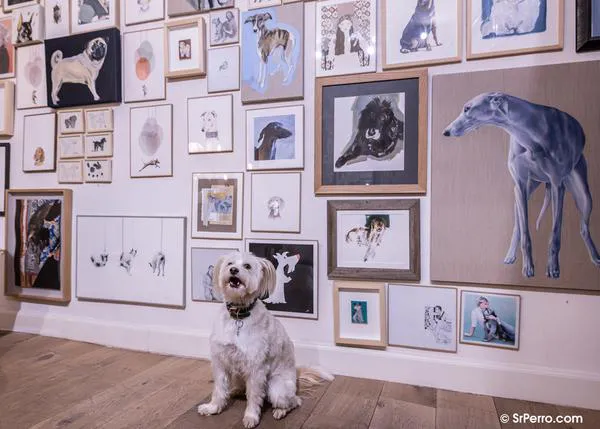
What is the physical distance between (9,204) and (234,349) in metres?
2.26

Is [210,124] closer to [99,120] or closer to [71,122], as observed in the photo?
[99,120]

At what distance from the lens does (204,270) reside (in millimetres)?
2230

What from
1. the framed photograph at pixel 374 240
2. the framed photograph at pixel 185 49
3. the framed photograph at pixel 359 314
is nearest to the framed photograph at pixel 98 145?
the framed photograph at pixel 185 49

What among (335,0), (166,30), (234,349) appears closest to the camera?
(234,349)

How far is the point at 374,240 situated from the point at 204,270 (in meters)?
1.02

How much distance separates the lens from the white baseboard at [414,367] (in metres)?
1.69

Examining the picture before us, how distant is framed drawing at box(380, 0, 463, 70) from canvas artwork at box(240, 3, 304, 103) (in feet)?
1.52

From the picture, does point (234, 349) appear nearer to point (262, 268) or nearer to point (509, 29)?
point (262, 268)

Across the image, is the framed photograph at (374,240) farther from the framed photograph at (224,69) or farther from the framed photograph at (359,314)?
the framed photograph at (224,69)

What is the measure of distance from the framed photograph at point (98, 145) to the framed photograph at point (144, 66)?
0.28 meters

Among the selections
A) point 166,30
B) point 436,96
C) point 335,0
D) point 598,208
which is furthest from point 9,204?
point 598,208

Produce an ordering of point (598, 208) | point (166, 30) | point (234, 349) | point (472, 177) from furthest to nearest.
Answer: point (166, 30), point (472, 177), point (598, 208), point (234, 349)

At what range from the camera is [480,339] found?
181 cm

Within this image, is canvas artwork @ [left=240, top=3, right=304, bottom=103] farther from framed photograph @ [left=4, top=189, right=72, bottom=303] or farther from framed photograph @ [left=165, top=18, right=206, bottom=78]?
framed photograph @ [left=4, top=189, right=72, bottom=303]
